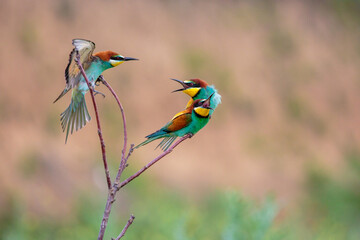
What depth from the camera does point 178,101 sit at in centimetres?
1118

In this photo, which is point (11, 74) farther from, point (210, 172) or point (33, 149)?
point (210, 172)

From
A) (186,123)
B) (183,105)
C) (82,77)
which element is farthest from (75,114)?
(183,105)

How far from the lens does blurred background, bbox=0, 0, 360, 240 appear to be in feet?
27.1

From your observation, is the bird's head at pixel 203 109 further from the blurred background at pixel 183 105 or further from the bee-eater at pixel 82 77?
the blurred background at pixel 183 105

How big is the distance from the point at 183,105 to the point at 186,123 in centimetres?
1008

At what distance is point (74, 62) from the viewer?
3.22ft

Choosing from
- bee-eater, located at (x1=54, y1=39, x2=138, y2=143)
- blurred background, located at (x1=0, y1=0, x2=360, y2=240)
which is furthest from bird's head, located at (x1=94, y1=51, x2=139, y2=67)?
blurred background, located at (x1=0, y1=0, x2=360, y2=240)

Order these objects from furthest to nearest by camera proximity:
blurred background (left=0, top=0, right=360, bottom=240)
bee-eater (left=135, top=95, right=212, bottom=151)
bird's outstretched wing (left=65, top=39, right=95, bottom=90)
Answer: blurred background (left=0, top=0, right=360, bottom=240), bee-eater (left=135, top=95, right=212, bottom=151), bird's outstretched wing (left=65, top=39, right=95, bottom=90)

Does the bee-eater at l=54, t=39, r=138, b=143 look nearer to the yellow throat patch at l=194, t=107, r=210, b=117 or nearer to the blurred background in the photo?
the yellow throat patch at l=194, t=107, r=210, b=117

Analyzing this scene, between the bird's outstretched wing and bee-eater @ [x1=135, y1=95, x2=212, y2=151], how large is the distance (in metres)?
0.18

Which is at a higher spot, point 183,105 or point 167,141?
point 183,105

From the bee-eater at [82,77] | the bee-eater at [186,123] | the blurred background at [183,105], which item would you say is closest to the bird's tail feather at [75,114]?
the bee-eater at [82,77]

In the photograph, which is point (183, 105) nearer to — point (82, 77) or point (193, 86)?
point (193, 86)

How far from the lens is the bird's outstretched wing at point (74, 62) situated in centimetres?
94
